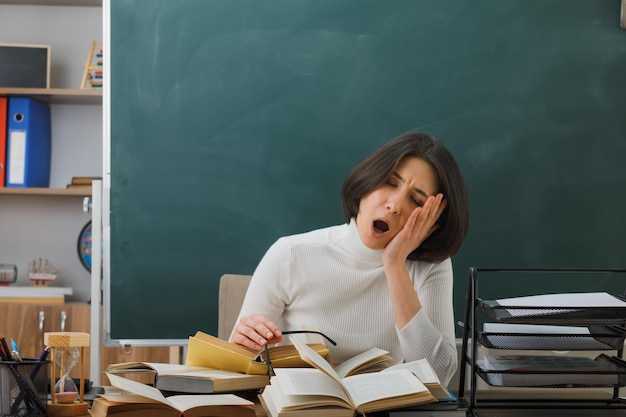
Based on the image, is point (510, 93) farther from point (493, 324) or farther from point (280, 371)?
point (280, 371)

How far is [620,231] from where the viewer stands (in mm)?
2512

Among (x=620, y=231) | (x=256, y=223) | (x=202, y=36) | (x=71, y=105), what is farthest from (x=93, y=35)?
(x=620, y=231)

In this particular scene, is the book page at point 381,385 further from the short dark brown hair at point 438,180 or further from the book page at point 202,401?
the short dark brown hair at point 438,180

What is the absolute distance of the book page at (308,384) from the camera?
39.4 inches

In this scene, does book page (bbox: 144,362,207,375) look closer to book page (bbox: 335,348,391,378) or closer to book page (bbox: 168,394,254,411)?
book page (bbox: 168,394,254,411)

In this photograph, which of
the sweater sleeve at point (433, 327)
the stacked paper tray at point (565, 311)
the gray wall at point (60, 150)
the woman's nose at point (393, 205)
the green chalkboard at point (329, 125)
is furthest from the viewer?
the gray wall at point (60, 150)

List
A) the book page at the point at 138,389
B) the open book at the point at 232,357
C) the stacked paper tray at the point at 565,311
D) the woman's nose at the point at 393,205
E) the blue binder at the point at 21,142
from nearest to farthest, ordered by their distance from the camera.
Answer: the book page at the point at 138,389 < the stacked paper tray at the point at 565,311 < the open book at the point at 232,357 < the woman's nose at the point at 393,205 < the blue binder at the point at 21,142

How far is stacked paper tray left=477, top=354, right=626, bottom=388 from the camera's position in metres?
1.12

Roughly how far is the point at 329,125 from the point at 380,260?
771 mm

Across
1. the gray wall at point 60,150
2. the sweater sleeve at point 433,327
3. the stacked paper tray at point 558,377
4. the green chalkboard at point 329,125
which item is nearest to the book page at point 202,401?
the stacked paper tray at point 558,377

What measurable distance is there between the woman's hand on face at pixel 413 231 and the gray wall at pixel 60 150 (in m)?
1.99

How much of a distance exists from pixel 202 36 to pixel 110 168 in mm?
512

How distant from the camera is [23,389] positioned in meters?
1.06

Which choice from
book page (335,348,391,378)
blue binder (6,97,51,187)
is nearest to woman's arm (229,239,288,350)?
book page (335,348,391,378)
